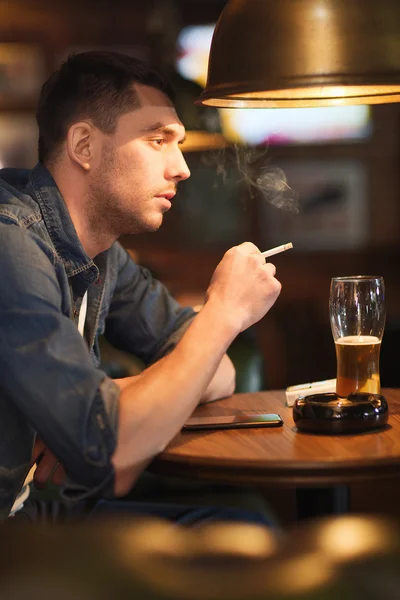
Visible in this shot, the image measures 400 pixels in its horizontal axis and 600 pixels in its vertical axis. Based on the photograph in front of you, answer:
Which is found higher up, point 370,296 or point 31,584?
point 31,584

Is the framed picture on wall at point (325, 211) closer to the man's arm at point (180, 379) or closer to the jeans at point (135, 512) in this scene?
the jeans at point (135, 512)

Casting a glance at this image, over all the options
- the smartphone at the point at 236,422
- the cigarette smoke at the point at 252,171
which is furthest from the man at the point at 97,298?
the cigarette smoke at the point at 252,171

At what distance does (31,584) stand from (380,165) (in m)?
4.74

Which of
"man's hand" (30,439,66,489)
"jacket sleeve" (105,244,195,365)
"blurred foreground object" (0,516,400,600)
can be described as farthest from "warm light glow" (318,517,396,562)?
"jacket sleeve" (105,244,195,365)

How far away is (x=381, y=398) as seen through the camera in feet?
4.86

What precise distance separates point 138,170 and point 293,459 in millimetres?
777

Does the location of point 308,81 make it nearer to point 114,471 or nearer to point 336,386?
point 336,386

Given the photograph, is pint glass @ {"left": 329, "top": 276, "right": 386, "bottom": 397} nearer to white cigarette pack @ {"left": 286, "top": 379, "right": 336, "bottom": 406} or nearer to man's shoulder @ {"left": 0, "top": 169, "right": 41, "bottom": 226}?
white cigarette pack @ {"left": 286, "top": 379, "right": 336, "bottom": 406}

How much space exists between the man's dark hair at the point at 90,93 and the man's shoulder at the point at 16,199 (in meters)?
0.08

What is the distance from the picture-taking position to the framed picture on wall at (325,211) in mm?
4848

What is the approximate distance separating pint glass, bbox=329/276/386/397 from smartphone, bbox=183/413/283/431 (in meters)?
0.16

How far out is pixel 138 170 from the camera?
1.81 meters

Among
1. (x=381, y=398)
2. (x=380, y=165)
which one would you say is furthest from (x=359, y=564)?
(x=380, y=165)

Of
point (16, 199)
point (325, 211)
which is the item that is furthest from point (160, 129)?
point (325, 211)
